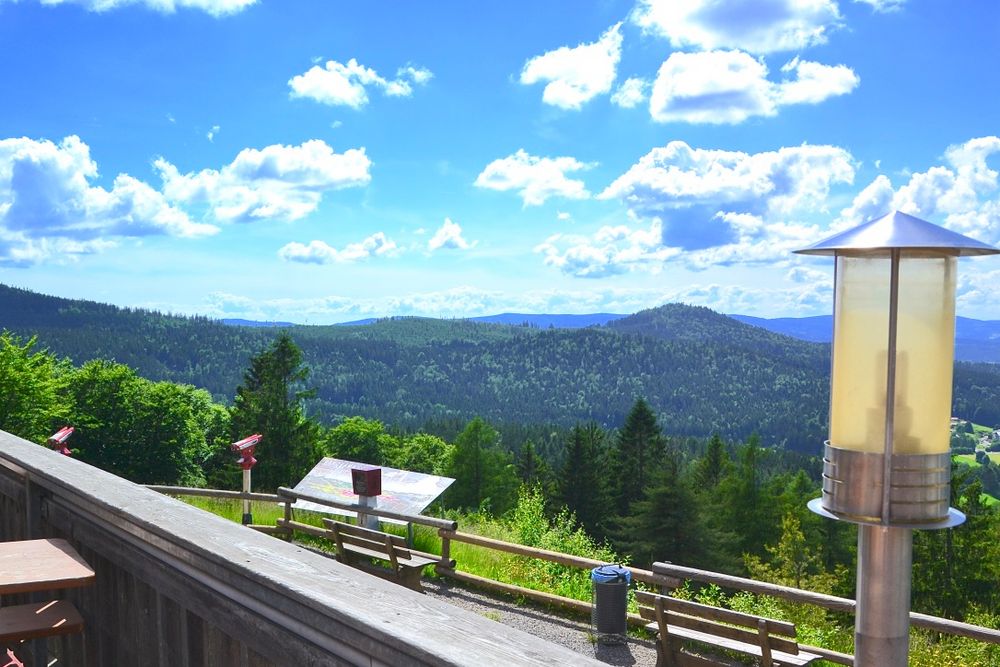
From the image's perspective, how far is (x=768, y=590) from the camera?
7.56 m

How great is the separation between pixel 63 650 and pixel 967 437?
634ft

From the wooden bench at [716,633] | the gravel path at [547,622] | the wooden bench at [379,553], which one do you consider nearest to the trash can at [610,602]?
the gravel path at [547,622]

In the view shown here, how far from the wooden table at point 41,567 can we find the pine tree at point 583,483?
46.7 metres

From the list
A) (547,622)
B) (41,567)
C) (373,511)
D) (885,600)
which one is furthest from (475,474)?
(885,600)

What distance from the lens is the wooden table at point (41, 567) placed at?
7.51 feet

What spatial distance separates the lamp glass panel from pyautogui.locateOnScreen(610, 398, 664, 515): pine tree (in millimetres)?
47068

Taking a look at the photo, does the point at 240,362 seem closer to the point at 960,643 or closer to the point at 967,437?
the point at 967,437

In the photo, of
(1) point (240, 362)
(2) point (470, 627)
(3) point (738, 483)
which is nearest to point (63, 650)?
(2) point (470, 627)

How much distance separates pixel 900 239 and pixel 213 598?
1779 millimetres

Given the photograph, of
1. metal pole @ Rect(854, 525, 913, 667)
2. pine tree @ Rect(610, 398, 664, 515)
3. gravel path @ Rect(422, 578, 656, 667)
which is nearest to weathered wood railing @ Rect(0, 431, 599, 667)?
metal pole @ Rect(854, 525, 913, 667)

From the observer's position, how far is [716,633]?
22.6 ft

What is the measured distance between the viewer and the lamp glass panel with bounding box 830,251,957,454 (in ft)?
6.52

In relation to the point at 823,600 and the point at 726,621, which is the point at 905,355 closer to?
the point at 726,621

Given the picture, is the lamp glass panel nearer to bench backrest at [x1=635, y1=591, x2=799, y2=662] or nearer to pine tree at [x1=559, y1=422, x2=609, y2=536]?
bench backrest at [x1=635, y1=591, x2=799, y2=662]
